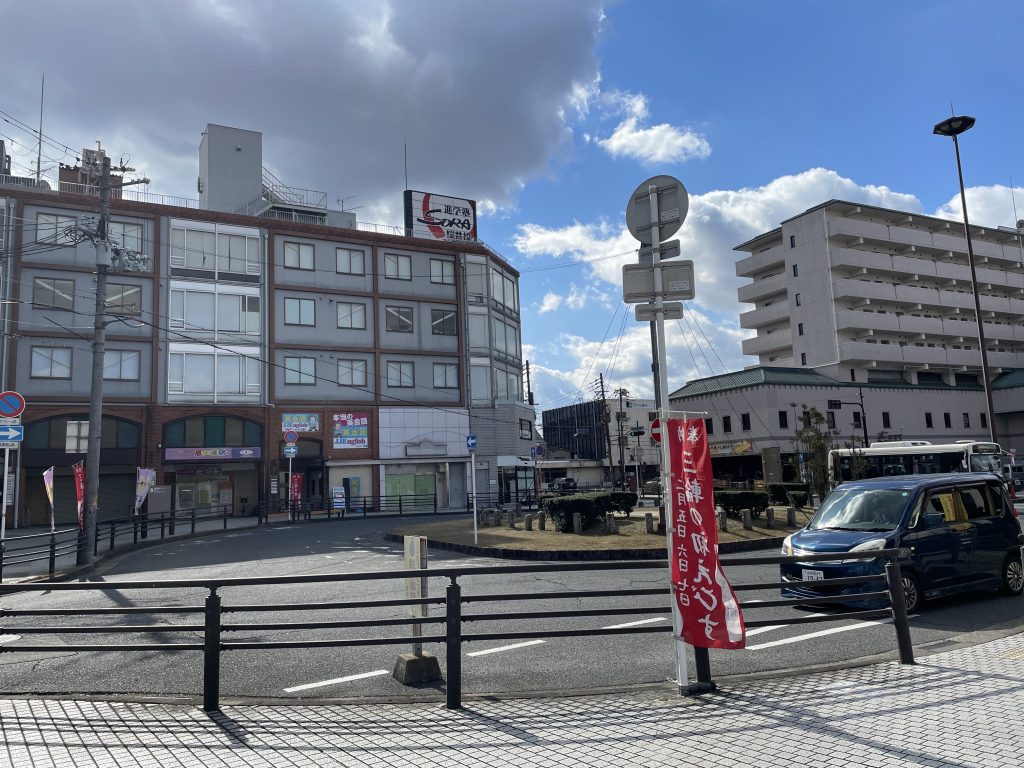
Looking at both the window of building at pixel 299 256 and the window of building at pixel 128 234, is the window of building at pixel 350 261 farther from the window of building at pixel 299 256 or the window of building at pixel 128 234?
the window of building at pixel 128 234

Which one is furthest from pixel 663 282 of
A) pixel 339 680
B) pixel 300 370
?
pixel 300 370

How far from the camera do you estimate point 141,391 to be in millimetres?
37250

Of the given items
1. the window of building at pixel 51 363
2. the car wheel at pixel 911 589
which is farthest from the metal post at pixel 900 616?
the window of building at pixel 51 363

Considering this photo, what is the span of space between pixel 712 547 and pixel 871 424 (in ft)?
180

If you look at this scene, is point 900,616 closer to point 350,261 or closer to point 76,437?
point 76,437

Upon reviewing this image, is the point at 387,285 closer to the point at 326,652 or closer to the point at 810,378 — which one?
the point at 810,378

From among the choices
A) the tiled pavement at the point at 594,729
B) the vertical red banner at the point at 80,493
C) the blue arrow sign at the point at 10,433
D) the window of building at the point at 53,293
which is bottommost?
Answer: the tiled pavement at the point at 594,729

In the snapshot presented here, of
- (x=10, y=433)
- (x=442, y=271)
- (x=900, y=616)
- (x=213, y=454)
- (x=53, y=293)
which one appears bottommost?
(x=900, y=616)

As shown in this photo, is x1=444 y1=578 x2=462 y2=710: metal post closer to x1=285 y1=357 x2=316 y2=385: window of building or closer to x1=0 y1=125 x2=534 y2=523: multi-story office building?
x1=0 y1=125 x2=534 y2=523: multi-story office building

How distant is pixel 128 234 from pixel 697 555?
130 ft

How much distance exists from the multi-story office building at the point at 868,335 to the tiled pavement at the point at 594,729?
47.2 m

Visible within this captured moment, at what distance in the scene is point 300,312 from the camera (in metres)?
41.8

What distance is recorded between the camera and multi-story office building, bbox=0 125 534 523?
35.6 meters

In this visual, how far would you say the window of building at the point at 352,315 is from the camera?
141 feet
